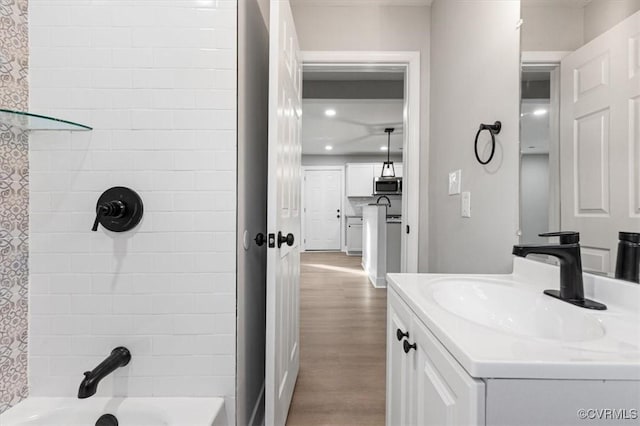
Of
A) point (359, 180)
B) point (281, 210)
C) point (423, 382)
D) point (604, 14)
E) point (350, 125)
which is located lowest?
point (423, 382)

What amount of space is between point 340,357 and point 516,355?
71.7 inches

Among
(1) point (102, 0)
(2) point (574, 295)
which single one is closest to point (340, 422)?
(2) point (574, 295)

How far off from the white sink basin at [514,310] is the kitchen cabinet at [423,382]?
13cm

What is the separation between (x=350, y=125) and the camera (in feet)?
15.8

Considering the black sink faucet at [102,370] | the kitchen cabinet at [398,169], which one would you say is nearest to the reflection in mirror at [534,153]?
the black sink faucet at [102,370]

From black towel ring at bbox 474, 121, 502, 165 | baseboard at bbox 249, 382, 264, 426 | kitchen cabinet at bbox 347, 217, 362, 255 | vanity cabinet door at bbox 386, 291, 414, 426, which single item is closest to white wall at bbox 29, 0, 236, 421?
baseboard at bbox 249, 382, 264, 426

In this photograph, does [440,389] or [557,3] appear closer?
[440,389]

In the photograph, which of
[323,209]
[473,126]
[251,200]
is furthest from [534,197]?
[323,209]

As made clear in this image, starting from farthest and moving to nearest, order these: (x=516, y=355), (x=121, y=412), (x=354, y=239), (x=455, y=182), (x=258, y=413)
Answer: (x=354, y=239) → (x=455, y=182) → (x=258, y=413) → (x=121, y=412) → (x=516, y=355)

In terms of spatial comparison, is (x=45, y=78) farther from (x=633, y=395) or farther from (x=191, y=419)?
(x=633, y=395)

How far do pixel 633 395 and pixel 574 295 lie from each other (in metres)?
0.39

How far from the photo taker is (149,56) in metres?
Result: 1.14

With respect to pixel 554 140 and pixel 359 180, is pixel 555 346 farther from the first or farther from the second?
pixel 359 180

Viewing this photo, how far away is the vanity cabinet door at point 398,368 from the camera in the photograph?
87 centimetres
